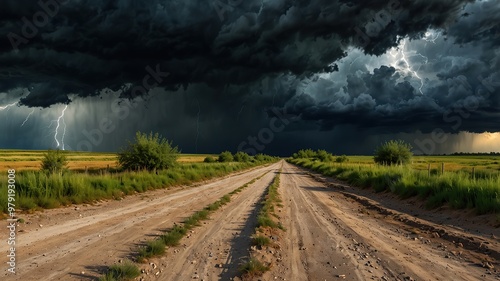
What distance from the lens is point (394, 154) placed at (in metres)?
42.8

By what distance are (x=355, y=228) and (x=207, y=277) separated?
274 inches

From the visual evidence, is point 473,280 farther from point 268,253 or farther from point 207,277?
point 207,277

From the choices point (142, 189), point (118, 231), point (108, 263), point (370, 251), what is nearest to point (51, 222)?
point (118, 231)

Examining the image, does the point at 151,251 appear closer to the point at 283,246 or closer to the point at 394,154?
the point at 283,246

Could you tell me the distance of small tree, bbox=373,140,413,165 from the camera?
42469 millimetres

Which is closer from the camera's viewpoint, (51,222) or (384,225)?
(51,222)

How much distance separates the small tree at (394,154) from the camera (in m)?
42.5

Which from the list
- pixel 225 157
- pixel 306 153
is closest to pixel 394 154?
pixel 225 157

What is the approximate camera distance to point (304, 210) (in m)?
15.7

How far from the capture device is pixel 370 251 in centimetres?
828

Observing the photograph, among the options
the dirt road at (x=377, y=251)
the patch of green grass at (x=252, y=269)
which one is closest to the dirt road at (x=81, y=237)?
the patch of green grass at (x=252, y=269)

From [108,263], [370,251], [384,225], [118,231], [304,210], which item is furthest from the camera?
[304,210]

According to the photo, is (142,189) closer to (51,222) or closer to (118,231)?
(51,222)

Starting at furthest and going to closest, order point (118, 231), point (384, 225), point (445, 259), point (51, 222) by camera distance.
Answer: point (384, 225) → point (51, 222) → point (118, 231) → point (445, 259)
